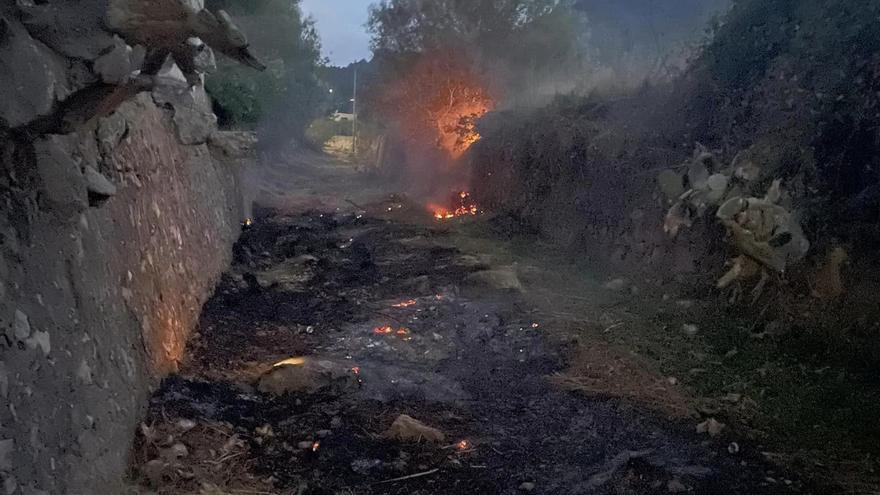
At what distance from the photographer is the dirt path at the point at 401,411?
3.51 metres

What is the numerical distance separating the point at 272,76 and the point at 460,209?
5190mm

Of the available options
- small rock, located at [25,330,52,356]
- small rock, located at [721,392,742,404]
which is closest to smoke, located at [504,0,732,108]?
small rock, located at [721,392,742,404]

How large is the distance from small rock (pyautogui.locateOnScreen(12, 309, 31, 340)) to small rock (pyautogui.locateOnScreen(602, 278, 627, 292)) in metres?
6.06

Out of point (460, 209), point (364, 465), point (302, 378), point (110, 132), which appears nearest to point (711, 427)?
point (364, 465)

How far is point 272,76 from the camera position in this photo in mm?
14039

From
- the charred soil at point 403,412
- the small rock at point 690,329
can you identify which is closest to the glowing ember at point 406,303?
the charred soil at point 403,412

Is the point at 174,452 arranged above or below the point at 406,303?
above

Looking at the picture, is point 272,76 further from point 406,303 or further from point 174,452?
point 174,452

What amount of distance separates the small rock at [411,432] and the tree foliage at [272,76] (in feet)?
9.61

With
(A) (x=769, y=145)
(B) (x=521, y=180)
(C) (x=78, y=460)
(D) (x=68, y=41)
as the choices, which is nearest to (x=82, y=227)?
(D) (x=68, y=41)

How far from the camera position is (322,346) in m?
5.73

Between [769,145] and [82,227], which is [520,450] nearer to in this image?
[82,227]

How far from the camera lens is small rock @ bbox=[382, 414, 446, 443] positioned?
3.96 m

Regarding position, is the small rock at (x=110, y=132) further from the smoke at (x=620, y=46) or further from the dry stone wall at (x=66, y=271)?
the smoke at (x=620, y=46)
